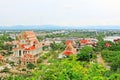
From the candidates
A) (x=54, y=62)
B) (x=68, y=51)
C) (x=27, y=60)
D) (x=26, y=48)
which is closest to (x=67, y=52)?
(x=68, y=51)

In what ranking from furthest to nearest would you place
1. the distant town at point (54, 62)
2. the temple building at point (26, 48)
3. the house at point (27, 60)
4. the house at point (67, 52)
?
1. the temple building at point (26, 48)
2. the house at point (67, 52)
3. the house at point (27, 60)
4. the distant town at point (54, 62)

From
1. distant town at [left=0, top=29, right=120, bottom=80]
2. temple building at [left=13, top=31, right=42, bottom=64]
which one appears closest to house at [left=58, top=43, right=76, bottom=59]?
distant town at [left=0, top=29, right=120, bottom=80]

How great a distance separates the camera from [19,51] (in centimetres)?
3077

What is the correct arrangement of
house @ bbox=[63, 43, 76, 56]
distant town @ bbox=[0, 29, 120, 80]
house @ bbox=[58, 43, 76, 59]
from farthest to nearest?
1. house @ bbox=[63, 43, 76, 56]
2. house @ bbox=[58, 43, 76, 59]
3. distant town @ bbox=[0, 29, 120, 80]

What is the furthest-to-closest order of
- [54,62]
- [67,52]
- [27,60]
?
[67,52] → [27,60] → [54,62]

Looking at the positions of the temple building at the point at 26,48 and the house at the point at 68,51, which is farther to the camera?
the temple building at the point at 26,48

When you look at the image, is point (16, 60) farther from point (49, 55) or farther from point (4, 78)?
point (4, 78)

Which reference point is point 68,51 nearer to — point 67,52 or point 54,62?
point 67,52

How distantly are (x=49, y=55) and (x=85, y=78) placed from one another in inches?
863

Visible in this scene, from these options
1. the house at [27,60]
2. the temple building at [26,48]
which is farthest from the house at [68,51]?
the temple building at [26,48]

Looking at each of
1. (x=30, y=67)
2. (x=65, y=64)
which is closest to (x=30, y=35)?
(x=30, y=67)

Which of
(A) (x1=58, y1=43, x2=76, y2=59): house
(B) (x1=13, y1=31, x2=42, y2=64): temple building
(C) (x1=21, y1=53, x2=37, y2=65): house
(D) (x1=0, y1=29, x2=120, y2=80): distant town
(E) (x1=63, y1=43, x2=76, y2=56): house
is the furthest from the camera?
(B) (x1=13, y1=31, x2=42, y2=64): temple building

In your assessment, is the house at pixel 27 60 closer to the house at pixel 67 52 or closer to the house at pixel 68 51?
the house at pixel 67 52

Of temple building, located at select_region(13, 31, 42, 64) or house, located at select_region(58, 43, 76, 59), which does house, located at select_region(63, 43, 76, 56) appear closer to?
house, located at select_region(58, 43, 76, 59)
